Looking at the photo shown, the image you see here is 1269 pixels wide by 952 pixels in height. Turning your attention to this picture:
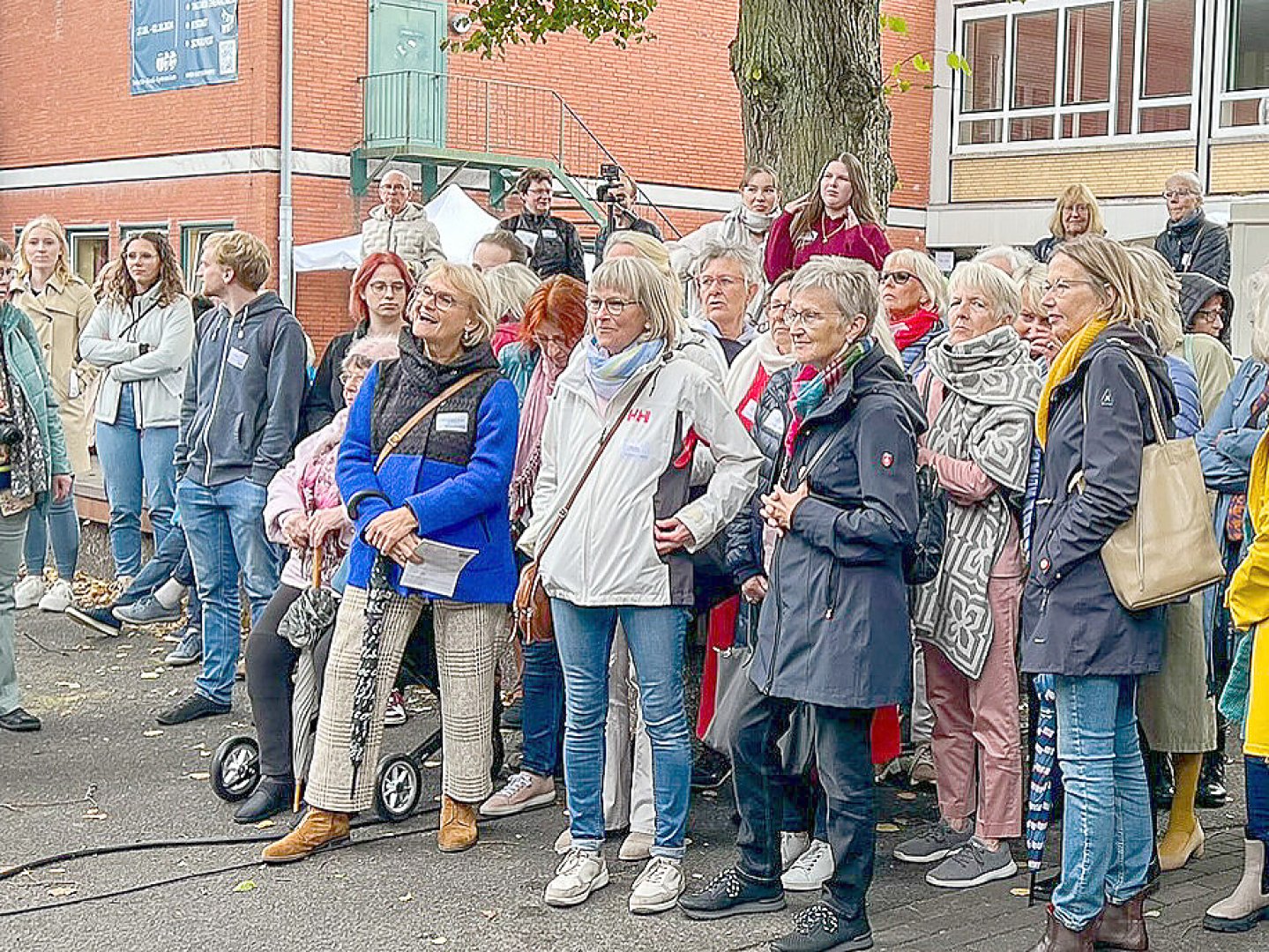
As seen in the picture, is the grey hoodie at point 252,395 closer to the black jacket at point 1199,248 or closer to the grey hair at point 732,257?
the grey hair at point 732,257

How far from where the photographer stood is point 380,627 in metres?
6.08

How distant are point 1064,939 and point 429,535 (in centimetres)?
253

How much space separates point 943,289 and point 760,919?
2.78 metres

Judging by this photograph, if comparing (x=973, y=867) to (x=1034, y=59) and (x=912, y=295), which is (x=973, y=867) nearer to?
(x=912, y=295)

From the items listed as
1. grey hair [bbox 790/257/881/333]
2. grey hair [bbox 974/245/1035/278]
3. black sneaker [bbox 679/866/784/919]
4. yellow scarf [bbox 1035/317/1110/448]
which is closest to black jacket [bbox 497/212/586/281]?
grey hair [bbox 974/245/1035/278]

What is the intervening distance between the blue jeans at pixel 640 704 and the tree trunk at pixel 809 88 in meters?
4.63

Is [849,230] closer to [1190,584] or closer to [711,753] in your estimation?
[711,753]

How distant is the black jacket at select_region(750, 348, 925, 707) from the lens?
5051 millimetres

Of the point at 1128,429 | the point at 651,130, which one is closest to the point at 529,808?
the point at 1128,429

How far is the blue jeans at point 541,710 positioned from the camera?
6.69 metres

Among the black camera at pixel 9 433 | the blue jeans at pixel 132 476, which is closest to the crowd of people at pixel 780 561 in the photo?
the black camera at pixel 9 433

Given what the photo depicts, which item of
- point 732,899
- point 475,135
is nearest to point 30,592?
point 732,899

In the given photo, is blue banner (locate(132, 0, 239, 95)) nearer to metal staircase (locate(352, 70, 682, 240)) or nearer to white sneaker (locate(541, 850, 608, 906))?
metal staircase (locate(352, 70, 682, 240))

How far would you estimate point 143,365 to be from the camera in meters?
9.47
